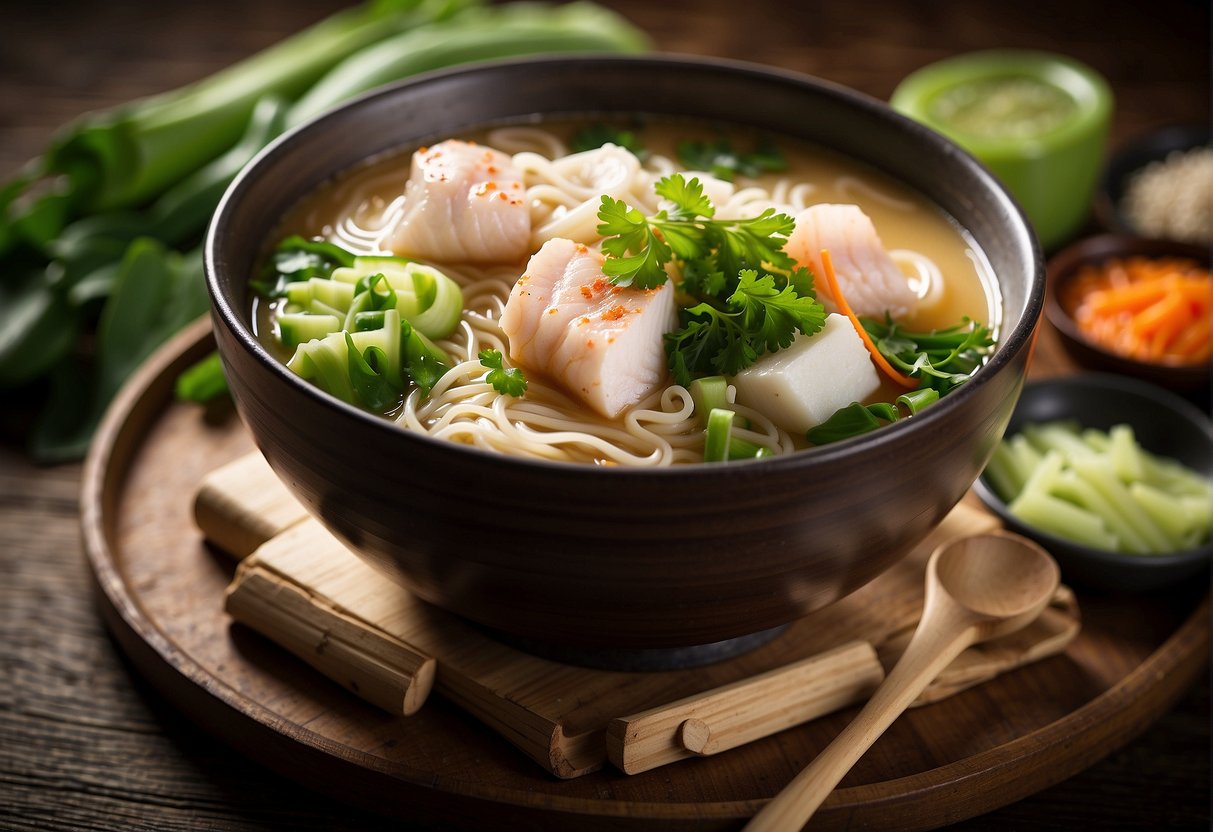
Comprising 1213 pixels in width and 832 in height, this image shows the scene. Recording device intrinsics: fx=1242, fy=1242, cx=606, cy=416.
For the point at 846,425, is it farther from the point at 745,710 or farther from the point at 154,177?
the point at 154,177

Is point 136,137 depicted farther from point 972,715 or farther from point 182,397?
point 972,715

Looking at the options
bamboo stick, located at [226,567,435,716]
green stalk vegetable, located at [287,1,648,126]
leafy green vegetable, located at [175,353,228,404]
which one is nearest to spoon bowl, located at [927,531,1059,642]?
bamboo stick, located at [226,567,435,716]

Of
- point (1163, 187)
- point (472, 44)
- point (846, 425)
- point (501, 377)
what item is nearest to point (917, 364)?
point (846, 425)

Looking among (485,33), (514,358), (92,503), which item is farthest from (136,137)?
(514,358)

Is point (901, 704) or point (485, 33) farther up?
point (485, 33)

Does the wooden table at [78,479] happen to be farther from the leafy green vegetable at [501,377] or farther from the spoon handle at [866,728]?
the leafy green vegetable at [501,377]

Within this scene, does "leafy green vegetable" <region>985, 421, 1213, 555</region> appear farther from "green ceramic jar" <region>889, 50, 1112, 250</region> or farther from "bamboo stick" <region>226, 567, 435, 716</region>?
"bamboo stick" <region>226, 567, 435, 716</region>

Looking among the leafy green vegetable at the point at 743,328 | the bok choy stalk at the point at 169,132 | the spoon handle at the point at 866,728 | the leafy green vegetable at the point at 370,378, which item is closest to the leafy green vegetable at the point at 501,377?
the leafy green vegetable at the point at 370,378
